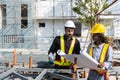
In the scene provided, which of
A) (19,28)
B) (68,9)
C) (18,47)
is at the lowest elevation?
(18,47)

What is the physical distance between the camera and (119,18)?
29.1 m

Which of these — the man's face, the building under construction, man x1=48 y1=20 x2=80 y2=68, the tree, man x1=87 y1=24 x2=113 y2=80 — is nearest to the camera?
man x1=87 y1=24 x2=113 y2=80

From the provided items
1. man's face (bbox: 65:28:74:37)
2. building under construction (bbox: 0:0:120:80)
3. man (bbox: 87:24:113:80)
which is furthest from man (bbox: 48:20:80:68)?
building under construction (bbox: 0:0:120:80)

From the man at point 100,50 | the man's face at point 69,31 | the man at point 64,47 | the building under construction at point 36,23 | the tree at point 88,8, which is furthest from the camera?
the building under construction at point 36,23

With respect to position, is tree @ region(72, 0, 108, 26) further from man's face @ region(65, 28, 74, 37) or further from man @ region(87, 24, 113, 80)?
man @ region(87, 24, 113, 80)

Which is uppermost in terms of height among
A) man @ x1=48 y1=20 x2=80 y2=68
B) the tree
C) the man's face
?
the tree

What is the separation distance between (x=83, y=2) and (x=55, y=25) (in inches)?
219

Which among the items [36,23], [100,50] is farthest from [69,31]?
[36,23]

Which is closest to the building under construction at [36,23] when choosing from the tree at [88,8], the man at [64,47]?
the tree at [88,8]

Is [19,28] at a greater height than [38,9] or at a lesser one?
lesser

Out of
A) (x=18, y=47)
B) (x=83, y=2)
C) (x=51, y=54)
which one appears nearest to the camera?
(x=51, y=54)

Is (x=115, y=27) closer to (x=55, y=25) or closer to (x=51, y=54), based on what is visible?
(x=55, y=25)

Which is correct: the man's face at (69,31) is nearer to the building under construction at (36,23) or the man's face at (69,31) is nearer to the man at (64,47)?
the man at (64,47)

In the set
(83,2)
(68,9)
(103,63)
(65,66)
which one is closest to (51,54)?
(65,66)
